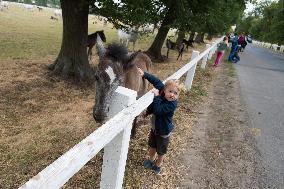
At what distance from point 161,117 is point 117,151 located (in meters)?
1.27

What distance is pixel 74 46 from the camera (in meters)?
10.6

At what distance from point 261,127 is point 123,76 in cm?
424

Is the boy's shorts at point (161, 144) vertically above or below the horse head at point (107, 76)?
below

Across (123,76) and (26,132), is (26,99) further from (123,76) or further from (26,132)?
(123,76)

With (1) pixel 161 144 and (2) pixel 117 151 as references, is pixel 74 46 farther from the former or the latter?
(2) pixel 117 151

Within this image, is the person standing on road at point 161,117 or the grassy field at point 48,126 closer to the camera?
the person standing on road at point 161,117

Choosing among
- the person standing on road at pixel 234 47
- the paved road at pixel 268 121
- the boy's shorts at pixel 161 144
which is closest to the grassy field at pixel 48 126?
the boy's shorts at pixel 161 144

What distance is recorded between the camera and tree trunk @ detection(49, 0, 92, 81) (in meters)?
10.2

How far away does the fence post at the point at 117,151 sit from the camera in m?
3.75

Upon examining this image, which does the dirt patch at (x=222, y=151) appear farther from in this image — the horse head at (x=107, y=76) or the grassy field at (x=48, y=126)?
the horse head at (x=107, y=76)

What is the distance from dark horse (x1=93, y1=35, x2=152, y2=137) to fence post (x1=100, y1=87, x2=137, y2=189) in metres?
0.88

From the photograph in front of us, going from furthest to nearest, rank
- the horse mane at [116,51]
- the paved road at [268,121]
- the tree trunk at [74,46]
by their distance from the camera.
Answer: the tree trunk at [74,46] → the paved road at [268,121] → the horse mane at [116,51]

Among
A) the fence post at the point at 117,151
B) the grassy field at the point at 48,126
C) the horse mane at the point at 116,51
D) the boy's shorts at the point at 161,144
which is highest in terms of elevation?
the horse mane at the point at 116,51

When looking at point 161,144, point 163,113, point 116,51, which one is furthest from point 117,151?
point 116,51
